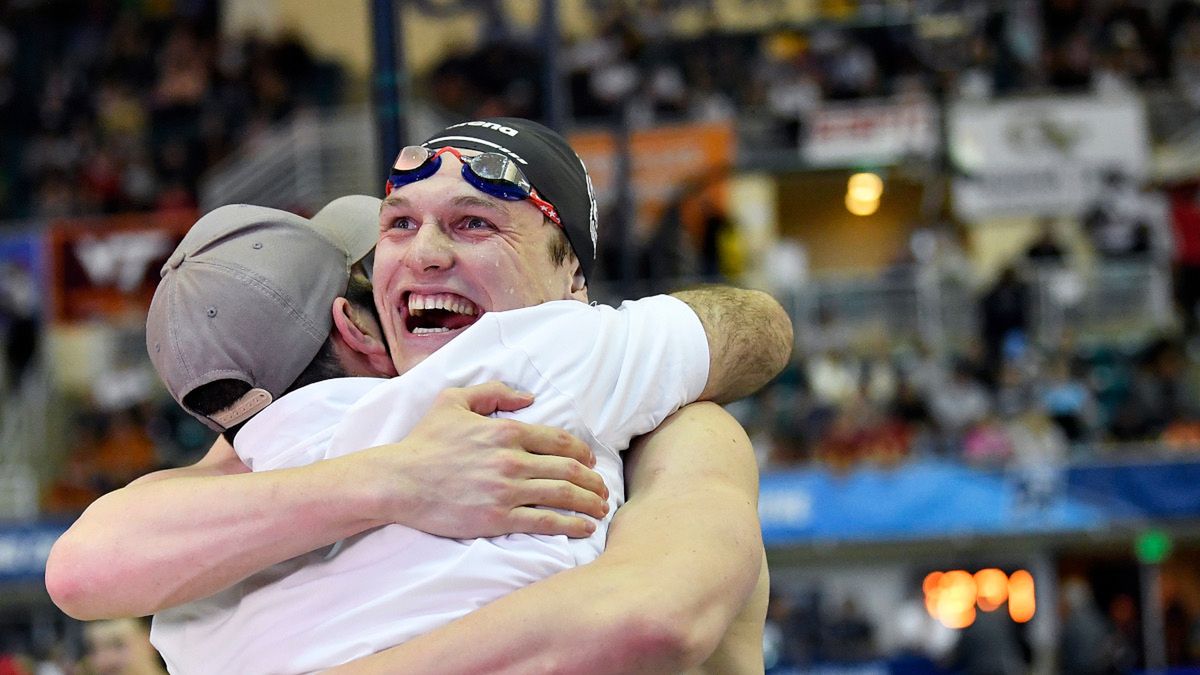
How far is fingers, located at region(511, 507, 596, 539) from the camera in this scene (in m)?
2.12

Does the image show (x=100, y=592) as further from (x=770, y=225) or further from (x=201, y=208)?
(x=770, y=225)

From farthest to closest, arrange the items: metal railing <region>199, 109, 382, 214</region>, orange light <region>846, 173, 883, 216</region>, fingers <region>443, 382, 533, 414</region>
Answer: orange light <region>846, 173, 883, 216</region> → metal railing <region>199, 109, 382, 214</region> → fingers <region>443, 382, 533, 414</region>

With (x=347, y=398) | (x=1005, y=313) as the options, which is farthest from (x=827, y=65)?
(x=347, y=398)

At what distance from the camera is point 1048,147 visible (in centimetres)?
2053

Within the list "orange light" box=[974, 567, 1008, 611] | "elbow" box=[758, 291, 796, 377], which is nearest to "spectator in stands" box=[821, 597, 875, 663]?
"orange light" box=[974, 567, 1008, 611]

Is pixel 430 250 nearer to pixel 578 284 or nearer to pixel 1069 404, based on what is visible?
pixel 578 284

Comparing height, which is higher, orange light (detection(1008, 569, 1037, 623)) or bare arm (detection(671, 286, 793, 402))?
bare arm (detection(671, 286, 793, 402))

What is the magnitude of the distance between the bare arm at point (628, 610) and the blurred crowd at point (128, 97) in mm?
19574

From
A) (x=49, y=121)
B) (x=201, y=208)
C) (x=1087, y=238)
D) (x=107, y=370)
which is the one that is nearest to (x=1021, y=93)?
(x=1087, y=238)

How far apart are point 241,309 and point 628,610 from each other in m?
0.84

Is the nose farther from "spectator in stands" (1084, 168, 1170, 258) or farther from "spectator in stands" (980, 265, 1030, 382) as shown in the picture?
"spectator in stands" (1084, 168, 1170, 258)

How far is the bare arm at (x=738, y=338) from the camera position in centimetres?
255

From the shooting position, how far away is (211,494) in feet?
7.27

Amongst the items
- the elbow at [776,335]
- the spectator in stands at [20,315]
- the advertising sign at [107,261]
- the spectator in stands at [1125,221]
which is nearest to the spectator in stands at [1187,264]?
the spectator in stands at [1125,221]
